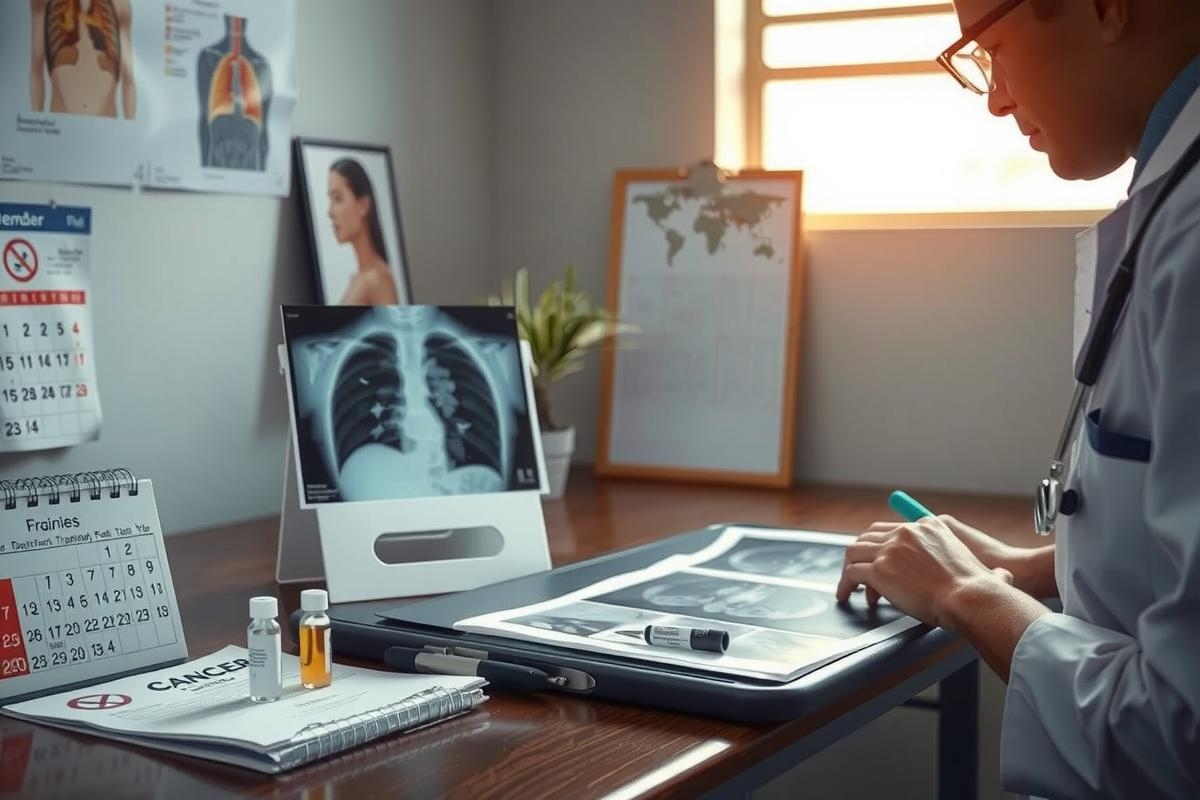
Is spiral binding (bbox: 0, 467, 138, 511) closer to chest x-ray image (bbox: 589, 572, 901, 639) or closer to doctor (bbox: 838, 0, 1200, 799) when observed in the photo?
chest x-ray image (bbox: 589, 572, 901, 639)

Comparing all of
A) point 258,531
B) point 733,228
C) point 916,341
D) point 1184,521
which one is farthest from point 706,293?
point 1184,521

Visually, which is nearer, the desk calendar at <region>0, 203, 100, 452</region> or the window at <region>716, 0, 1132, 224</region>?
the desk calendar at <region>0, 203, 100, 452</region>

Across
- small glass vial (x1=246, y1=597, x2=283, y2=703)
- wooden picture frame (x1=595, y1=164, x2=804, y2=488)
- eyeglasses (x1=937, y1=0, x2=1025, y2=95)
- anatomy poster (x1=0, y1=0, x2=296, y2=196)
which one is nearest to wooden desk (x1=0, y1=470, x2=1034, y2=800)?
small glass vial (x1=246, y1=597, x2=283, y2=703)

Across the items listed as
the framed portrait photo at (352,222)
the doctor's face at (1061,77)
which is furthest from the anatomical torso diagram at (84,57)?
the doctor's face at (1061,77)

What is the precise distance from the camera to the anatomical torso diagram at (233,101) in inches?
81.5

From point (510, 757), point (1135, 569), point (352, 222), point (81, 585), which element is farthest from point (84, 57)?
point (1135, 569)

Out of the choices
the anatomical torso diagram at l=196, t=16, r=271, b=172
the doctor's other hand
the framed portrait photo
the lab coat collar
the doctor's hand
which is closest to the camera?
the lab coat collar

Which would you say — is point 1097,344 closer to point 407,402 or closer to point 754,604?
point 754,604

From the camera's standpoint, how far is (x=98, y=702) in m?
1.19

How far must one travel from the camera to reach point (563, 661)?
1.23 meters

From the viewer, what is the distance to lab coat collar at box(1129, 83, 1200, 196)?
1.05 m

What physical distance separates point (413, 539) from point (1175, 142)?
99 cm

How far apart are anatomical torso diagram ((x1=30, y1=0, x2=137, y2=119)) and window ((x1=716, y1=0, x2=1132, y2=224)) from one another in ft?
3.47

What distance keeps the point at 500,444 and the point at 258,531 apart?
0.52 m
